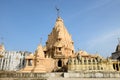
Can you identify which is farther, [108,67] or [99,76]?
[108,67]

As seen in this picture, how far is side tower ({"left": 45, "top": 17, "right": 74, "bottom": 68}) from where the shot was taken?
134 feet

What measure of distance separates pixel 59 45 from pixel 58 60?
362 centimetres

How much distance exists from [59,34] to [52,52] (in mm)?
4751

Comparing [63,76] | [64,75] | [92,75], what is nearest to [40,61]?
[63,76]

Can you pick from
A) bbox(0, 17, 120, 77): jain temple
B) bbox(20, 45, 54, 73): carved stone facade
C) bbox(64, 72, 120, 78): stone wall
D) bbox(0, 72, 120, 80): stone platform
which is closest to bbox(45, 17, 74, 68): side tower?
bbox(0, 17, 120, 77): jain temple

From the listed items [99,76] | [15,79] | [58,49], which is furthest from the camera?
[58,49]

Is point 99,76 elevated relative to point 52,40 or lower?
lower

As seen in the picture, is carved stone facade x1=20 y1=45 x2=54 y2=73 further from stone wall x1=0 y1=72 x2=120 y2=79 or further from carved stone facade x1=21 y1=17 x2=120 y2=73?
stone wall x1=0 y1=72 x2=120 y2=79

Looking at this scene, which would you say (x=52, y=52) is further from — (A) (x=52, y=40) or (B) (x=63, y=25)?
(B) (x=63, y=25)

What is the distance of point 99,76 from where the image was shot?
3012 centimetres

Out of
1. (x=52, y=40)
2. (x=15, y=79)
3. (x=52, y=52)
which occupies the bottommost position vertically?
(x=15, y=79)

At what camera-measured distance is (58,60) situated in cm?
4084

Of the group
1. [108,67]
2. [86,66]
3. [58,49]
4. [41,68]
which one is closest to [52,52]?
[58,49]

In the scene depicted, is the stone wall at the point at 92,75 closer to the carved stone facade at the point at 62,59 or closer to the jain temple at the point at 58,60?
the jain temple at the point at 58,60
